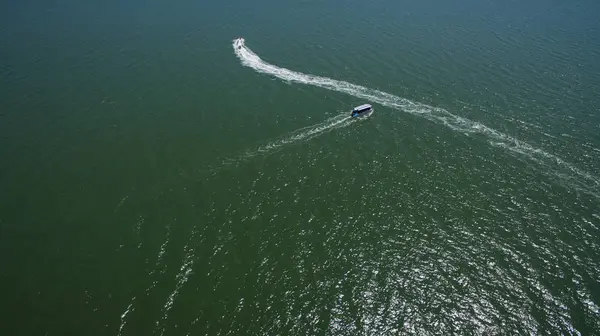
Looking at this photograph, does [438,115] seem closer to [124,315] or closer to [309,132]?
[309,132]

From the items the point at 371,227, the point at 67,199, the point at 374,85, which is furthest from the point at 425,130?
the point at 67,199

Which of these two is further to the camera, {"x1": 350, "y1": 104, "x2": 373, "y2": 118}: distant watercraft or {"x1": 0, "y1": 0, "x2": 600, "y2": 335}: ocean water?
{"x1": 350, "y1": 104, "x2": 373, "y2": 118}: distant watercraft

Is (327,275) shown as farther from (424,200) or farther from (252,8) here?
(252,8)

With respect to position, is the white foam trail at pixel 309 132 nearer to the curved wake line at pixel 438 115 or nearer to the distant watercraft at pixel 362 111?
the distant watercraft at pixel 362 111

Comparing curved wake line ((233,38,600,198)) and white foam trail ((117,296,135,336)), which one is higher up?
curved wake line ((233,38,600,198))

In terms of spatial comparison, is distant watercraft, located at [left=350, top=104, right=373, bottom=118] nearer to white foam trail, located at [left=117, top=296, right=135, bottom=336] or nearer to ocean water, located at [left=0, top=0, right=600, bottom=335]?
ocean water, located at [left=0, top=0, right=600, bottom=335]

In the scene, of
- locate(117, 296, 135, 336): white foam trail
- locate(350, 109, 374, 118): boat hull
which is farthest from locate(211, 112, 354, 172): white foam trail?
locate(117, 296, 135, 336): white foam trail
